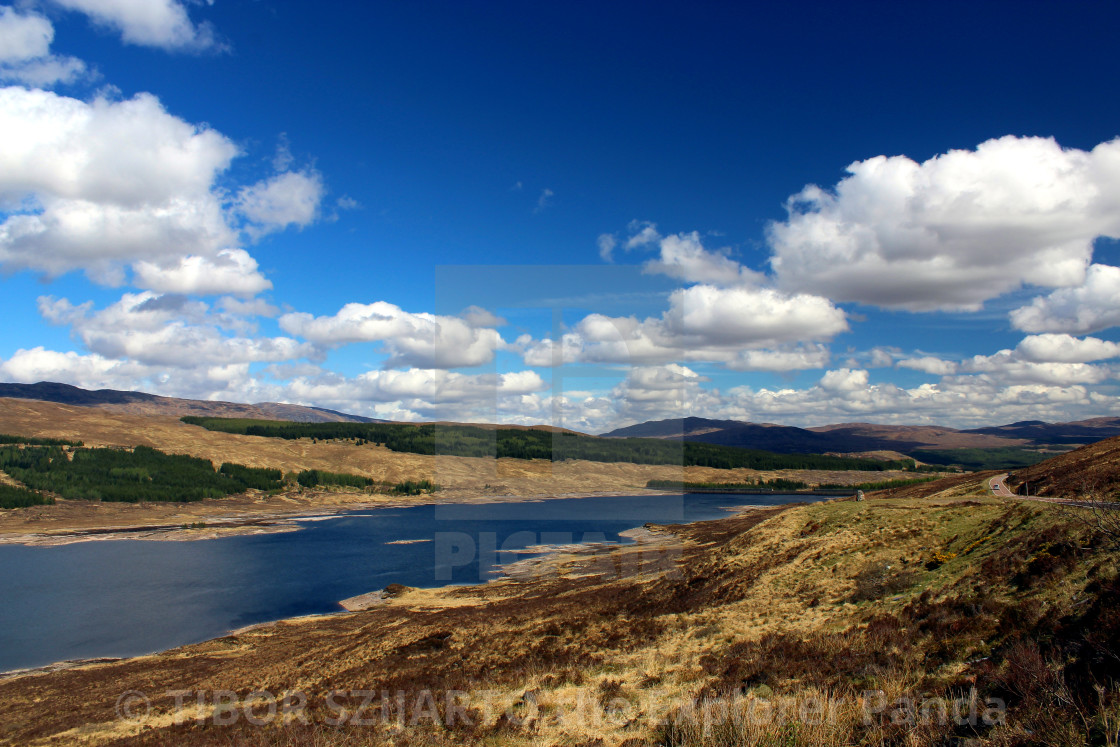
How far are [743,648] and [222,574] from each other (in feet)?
203

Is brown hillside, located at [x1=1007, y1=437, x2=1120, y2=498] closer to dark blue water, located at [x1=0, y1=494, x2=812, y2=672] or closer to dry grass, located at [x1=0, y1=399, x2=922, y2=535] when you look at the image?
dark blue water, located at [x1=0, y1=494, x2=812, y2=672]

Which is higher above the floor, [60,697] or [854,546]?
[854,546]

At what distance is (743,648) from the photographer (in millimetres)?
18719

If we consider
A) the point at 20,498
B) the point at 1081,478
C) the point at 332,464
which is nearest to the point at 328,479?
the point at 332,464

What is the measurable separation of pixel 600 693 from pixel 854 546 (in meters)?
16.7

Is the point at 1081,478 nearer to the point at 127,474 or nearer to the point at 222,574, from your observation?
the point at 222,574

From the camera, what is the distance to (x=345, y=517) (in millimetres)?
118750

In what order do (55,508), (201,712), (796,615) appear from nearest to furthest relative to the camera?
(201,712) → (796,615) → (55,508)

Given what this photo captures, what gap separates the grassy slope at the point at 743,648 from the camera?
40.0 ft

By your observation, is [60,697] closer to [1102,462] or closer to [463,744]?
[463,744]

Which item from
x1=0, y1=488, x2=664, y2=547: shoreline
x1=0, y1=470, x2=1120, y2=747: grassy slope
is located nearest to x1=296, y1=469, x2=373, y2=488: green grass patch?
x1=0, y1=488, x2=664, y2=547: shoreline

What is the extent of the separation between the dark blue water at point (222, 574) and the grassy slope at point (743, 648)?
1204cm

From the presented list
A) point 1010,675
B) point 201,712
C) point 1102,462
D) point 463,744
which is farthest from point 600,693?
point 1102,462

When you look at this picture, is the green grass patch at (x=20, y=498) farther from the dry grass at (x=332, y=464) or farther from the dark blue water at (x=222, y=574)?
the dark blue water at (x=222, y=574)
